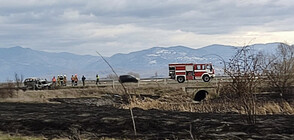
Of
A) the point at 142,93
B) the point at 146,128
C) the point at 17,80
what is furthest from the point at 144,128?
the point at 17,80

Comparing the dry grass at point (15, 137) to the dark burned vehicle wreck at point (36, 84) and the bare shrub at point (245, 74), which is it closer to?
the bare shrub at point (245, 74)

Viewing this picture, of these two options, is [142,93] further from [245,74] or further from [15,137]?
[15,137]

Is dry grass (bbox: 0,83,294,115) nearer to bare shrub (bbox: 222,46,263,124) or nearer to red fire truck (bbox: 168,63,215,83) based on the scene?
red fire truck (bbox: 168,63,215,83)

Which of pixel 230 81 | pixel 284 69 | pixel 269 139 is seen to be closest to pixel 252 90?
pixel 230 81

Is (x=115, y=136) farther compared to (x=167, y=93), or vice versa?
(x=167, y=93)

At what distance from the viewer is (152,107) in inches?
1372

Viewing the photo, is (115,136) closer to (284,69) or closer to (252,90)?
(252,90)

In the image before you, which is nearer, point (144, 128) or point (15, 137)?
point (15, 137)

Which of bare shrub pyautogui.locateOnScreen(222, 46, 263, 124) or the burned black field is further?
bare shrub pyautogui.locateOnScreen(222, 46, 263, 124)

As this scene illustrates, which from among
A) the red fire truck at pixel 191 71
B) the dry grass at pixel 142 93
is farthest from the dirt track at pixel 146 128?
the red fire truck at pixel 191 71

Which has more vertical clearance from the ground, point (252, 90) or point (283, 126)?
point (252, 90)

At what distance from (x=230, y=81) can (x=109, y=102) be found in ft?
91.5

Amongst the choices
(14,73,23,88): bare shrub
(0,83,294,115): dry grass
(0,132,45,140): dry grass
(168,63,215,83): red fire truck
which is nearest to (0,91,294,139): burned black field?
(0,132,45,140): dry grass

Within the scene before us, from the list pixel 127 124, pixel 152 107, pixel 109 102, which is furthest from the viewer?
pixel 109 102
